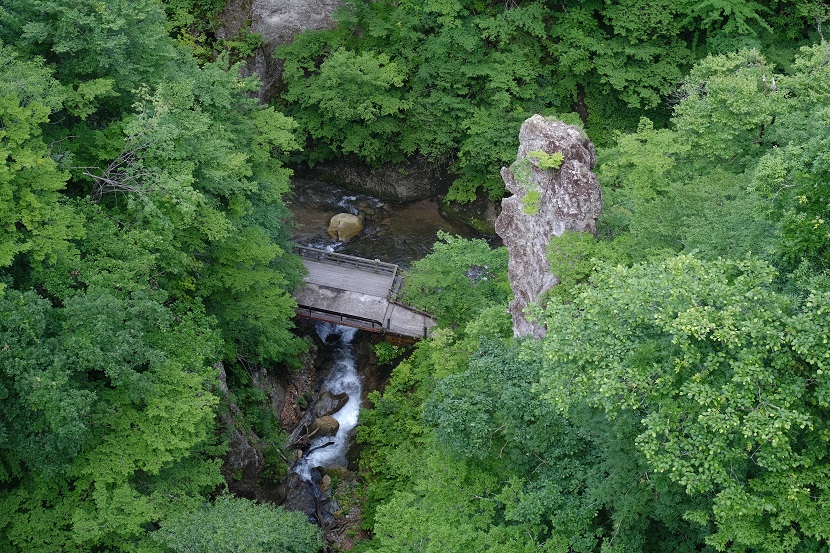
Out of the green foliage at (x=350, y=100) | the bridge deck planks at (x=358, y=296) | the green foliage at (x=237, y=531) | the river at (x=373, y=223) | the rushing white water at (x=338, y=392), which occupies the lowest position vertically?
the rushing white water at (x=338, y=392)

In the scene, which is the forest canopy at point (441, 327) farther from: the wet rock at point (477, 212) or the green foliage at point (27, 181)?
the wet rock at point (477, 212)

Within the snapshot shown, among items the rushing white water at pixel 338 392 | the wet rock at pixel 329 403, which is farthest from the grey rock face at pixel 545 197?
the wet rock at pixel 329 403

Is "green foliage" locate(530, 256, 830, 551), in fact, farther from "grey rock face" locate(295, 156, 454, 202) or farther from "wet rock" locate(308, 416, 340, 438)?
"grey rock face" locate(295, 156, 454, 202)

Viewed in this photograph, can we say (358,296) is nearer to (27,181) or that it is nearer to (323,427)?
(323,427)

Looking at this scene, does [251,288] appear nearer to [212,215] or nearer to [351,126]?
[212,215]

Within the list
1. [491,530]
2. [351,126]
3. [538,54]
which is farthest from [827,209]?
[351,126]

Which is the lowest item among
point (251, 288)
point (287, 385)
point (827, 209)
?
point (287, 385)

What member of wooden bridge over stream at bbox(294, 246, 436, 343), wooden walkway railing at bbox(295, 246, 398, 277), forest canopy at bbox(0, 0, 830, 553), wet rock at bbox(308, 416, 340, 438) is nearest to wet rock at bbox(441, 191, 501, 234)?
wooden walkway railing at bbox(295, 246, 398, 277)
